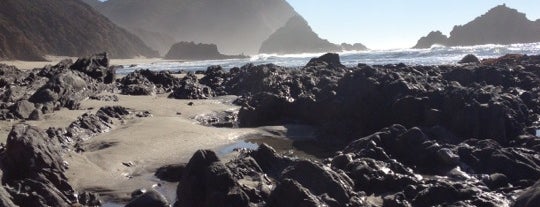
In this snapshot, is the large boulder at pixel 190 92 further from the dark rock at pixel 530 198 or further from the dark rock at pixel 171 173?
the dark rock at pixel 530 198

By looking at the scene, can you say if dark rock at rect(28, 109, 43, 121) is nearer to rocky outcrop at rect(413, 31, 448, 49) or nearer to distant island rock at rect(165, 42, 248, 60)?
distant island rock at rect(165, 42, 248, 60)

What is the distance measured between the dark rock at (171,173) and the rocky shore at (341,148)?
0.11 feet

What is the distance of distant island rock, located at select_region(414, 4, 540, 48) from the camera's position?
13475 cm

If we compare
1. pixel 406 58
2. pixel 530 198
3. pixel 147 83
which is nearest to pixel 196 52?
pixel 406 58

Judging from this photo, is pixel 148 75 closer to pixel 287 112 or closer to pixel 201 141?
pixel 287 112

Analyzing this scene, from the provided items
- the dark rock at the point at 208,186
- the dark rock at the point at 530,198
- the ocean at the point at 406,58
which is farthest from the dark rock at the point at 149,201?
the ocean at the point at 406,58

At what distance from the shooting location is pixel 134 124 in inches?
710

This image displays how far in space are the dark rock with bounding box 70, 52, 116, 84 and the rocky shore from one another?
6.05 meters

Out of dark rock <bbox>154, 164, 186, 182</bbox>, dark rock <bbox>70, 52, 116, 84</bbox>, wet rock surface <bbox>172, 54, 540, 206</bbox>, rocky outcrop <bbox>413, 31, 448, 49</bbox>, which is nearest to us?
wet rock surface <bbox>172, 54, 540, 206</bbox>

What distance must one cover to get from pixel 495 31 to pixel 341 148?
13872cm

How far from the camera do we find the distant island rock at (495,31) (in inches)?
5305

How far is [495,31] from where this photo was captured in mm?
139375

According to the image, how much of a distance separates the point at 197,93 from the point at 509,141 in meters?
17.8

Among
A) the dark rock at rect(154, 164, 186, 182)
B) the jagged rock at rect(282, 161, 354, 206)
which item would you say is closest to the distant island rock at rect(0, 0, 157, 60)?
the dark rock at rect(154, 164, 186, 182)
